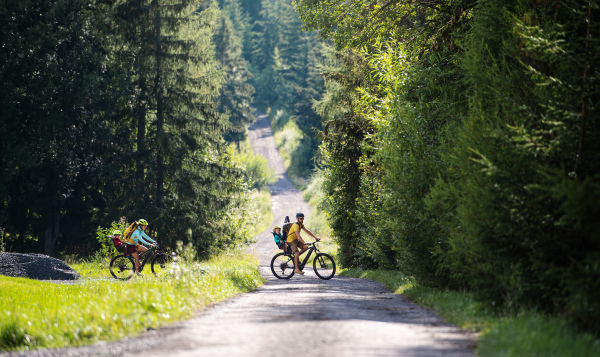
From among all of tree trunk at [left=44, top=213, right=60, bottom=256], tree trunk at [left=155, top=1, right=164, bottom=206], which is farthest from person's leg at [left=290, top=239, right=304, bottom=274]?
tree trunk at [left=44, top=213, right=60, bottom=256]

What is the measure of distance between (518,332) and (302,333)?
8.93 feet

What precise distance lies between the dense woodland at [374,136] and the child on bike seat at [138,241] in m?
8.28

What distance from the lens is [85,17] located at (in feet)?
107

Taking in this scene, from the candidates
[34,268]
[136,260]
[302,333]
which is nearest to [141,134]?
[34,268]

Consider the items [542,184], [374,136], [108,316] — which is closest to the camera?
[542,184]

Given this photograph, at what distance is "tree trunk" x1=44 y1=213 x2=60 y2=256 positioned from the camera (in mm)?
33156

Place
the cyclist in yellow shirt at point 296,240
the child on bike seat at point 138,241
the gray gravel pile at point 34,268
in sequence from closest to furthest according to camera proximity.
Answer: the cyclist in yellow shirt at point 296,240 → the child on bike seat at point 138,241 → the gray gravel pile at point 34,268

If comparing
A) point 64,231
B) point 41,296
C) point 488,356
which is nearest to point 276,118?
point 64,231

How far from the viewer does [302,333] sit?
24.6 feet

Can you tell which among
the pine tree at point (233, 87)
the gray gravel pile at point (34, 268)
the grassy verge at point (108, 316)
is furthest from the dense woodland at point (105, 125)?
the pine tree at point (233, 87)

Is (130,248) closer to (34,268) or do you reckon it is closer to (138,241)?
(138,241)

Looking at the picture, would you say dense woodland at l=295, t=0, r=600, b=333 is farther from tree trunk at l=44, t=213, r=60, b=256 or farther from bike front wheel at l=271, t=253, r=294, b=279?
tree trunk at l=44, t=213, r=60, b=256

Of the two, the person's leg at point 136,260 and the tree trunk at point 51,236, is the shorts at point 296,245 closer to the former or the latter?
the person's leg at point 136,260

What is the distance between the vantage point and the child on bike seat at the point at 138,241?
19703 mm
